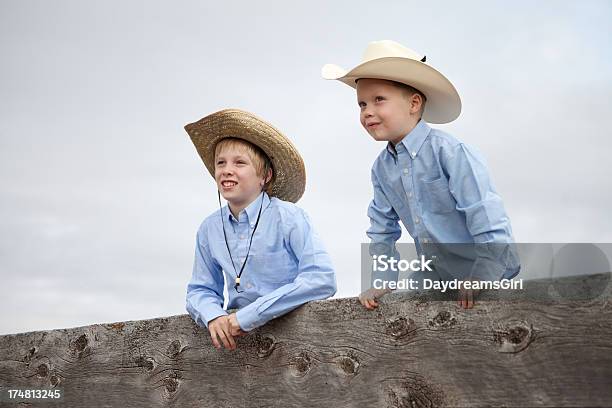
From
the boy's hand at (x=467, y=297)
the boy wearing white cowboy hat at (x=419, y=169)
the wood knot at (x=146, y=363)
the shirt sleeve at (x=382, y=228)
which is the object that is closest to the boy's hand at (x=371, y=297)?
the boy wearing white cowboy hat at (x=419, y=169)

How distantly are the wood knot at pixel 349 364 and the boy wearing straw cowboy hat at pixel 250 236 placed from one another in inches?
13.0

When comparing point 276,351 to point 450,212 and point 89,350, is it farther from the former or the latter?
point 89,350

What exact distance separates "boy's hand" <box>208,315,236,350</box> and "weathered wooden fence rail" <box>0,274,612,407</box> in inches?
1.8

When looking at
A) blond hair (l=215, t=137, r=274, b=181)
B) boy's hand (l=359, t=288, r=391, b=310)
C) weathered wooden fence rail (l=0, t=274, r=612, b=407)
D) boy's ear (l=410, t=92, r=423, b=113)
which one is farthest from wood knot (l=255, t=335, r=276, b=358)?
boy's ear (l=410, t=92, r=423, b=113)

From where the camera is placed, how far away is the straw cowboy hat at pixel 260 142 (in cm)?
344

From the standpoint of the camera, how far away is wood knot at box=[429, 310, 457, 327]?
2.48 meters

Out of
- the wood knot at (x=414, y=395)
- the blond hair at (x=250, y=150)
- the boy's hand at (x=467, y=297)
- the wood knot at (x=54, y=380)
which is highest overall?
the blond hair at (x=250, y=150)

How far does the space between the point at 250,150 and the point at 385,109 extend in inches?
28.3

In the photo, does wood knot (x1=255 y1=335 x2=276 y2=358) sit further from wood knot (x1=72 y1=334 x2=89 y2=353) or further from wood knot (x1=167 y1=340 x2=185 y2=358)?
wood knot (x1=72 y1=334 x2=89 y2=353)

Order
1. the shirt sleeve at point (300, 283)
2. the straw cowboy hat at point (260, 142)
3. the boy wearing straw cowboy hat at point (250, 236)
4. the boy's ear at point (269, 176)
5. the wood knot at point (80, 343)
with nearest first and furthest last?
1. the shirt sleeve at point (300, 283)
2. the boy wearing straw cowboy hat at point (250, 236)
3. the straw cowboy hat at point (260, 142)
4. the boy's ear at point (269, 176)
5. the wood knot at point (80, 343)

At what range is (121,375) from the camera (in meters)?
3.51

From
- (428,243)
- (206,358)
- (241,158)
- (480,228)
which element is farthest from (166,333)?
(480,228)

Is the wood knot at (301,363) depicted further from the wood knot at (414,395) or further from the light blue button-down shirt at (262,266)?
the wood knot at (414,395)

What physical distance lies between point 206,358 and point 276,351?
367 mm
